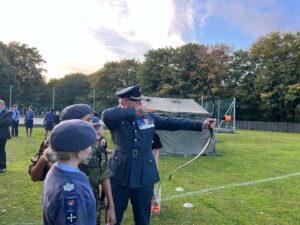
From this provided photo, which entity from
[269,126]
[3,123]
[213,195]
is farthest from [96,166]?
[269,126]

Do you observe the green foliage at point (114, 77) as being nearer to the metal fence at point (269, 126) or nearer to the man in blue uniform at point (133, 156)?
the metal fence at point (269, 126)

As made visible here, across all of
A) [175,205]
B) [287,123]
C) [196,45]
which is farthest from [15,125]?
[196,45]

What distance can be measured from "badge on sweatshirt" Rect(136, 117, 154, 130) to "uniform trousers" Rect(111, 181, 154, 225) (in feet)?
2.06

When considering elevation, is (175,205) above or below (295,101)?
below

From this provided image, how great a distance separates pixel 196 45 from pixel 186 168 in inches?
2041

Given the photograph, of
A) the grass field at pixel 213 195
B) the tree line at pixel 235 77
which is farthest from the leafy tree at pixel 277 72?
the grass field at pixel 213 195

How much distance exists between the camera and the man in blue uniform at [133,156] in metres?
3.87

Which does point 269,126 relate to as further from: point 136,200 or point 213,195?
point 136,200

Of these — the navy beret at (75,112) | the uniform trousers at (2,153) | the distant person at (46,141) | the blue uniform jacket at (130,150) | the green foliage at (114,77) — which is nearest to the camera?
the distant person at (46,141)

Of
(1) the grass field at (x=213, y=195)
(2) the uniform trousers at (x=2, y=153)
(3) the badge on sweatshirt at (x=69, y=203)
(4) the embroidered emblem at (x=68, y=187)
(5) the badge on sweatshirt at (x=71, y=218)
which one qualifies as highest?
(4) the embroidered emblem at (x=68, y=187)

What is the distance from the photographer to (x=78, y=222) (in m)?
2.24

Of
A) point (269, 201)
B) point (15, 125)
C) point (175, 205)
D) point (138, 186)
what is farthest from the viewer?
point (15, 125)

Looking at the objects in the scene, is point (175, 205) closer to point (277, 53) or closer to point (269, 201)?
point (269, 201)

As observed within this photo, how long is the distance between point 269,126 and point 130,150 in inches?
2056
